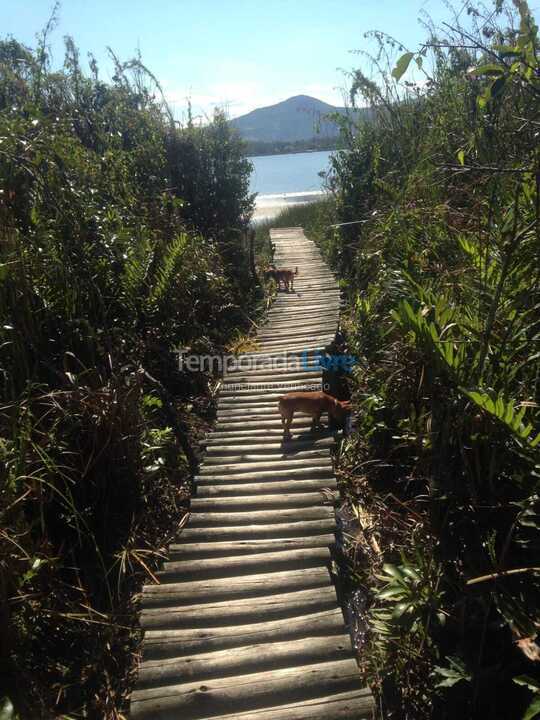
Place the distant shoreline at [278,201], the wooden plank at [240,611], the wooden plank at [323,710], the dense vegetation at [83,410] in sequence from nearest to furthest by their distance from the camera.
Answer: the wooden plank at [323,710] < the dense vegetation at [83,410] < the wooden plank at [240,611] < the distant shoreline at [278,201]

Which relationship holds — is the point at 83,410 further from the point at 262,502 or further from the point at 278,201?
the point at 278,201

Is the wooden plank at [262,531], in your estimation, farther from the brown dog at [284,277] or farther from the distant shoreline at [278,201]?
the distant shoreline at [278,201]

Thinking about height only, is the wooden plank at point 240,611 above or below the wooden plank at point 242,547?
below

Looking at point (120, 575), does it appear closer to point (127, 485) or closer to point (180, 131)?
point (127, 485)

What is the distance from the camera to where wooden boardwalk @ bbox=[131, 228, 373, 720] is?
8.32ft

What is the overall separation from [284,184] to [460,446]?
2843cm

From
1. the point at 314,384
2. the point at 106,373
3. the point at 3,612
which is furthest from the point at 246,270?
the point at 3,612

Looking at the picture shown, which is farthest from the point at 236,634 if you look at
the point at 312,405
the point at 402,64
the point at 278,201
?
the point at 278,201

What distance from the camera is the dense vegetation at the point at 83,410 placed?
110 inches

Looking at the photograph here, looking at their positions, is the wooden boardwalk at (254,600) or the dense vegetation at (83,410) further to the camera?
the dense vegetation at (83,410)

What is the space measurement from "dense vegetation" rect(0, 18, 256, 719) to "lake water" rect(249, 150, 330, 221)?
1403cm

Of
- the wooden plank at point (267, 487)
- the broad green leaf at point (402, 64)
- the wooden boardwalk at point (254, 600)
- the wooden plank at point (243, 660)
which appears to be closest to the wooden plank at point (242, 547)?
the wooden boardwalk at point (254, 600)

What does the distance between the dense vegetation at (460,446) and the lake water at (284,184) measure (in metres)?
15.4

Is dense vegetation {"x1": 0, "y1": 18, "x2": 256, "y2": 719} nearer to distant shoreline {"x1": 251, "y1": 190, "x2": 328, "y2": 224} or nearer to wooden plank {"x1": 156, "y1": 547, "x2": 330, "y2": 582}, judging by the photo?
wooden plank {"x1": 156, "y1": 547, "x2": 330, "y2": 582}
